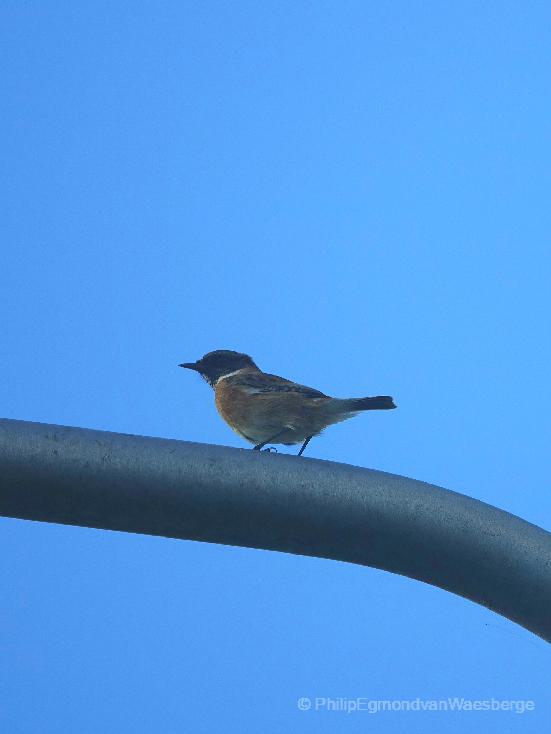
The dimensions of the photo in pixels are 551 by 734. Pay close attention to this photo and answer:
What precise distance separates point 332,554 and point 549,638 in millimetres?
602

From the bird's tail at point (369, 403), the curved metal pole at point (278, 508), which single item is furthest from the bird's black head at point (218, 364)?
the curved metal pole at point (278, 508)

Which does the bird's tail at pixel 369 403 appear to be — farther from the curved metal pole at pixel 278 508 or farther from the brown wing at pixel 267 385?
the curved metal pole at pixel 278 508

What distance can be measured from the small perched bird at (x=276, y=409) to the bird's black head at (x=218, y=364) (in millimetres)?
503

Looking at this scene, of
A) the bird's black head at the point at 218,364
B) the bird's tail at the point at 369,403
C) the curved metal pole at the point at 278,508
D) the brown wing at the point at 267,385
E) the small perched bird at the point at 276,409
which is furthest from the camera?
the bird's black head at the point at 218,364

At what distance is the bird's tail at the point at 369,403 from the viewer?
600cm

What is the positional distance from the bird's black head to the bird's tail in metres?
1.71

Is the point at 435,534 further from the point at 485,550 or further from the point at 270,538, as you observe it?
the point at 270,538

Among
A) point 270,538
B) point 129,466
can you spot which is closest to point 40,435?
point 129,466

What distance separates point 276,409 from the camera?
6910mm

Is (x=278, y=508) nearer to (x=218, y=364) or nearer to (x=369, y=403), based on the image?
(x=369, y=403)

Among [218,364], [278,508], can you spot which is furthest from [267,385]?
[278,508]

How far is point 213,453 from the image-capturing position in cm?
284

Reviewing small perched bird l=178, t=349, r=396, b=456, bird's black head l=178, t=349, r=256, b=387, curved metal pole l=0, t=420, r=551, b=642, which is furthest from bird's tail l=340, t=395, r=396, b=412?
curved metal pole l=0, t=420, r=551, b=642

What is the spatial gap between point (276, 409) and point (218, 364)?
1.31m
